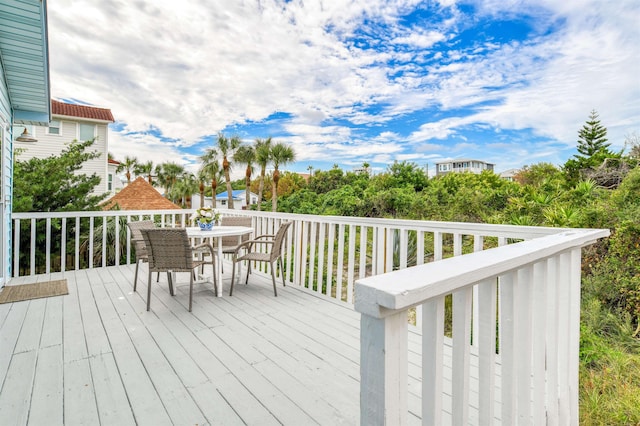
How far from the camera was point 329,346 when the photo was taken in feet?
8.44

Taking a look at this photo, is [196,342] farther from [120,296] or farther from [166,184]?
[166,184]

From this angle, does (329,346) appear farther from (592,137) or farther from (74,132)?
(592,137)

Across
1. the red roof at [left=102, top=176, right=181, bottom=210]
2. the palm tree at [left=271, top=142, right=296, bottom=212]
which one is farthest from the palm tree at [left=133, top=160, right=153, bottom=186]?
the red roof at [left=102, top=176, right=181, bottom=210]

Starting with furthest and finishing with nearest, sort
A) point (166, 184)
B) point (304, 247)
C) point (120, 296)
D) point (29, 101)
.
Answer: point (166, 184) → point (29, 101) → point (304, 247) → point (120, 296)

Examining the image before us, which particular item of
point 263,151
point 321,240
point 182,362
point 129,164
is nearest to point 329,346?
point 182,362

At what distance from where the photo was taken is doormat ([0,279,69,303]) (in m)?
3.72

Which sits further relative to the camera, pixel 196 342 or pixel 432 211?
pixel 432 211

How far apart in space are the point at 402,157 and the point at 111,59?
708 inches

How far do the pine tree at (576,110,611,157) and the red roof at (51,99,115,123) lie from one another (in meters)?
24.9

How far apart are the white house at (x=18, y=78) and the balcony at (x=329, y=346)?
139 cm

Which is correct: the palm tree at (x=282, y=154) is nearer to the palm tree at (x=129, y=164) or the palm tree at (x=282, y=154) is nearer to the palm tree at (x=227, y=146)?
the palm tree at (x=227, y=146)

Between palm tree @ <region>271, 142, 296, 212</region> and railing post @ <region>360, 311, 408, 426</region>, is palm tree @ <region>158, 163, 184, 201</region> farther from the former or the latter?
railing post @ <region>360, 311, 408, 426</region>

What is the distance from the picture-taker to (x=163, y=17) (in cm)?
708

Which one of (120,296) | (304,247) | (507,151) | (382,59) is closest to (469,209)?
(382,59)
